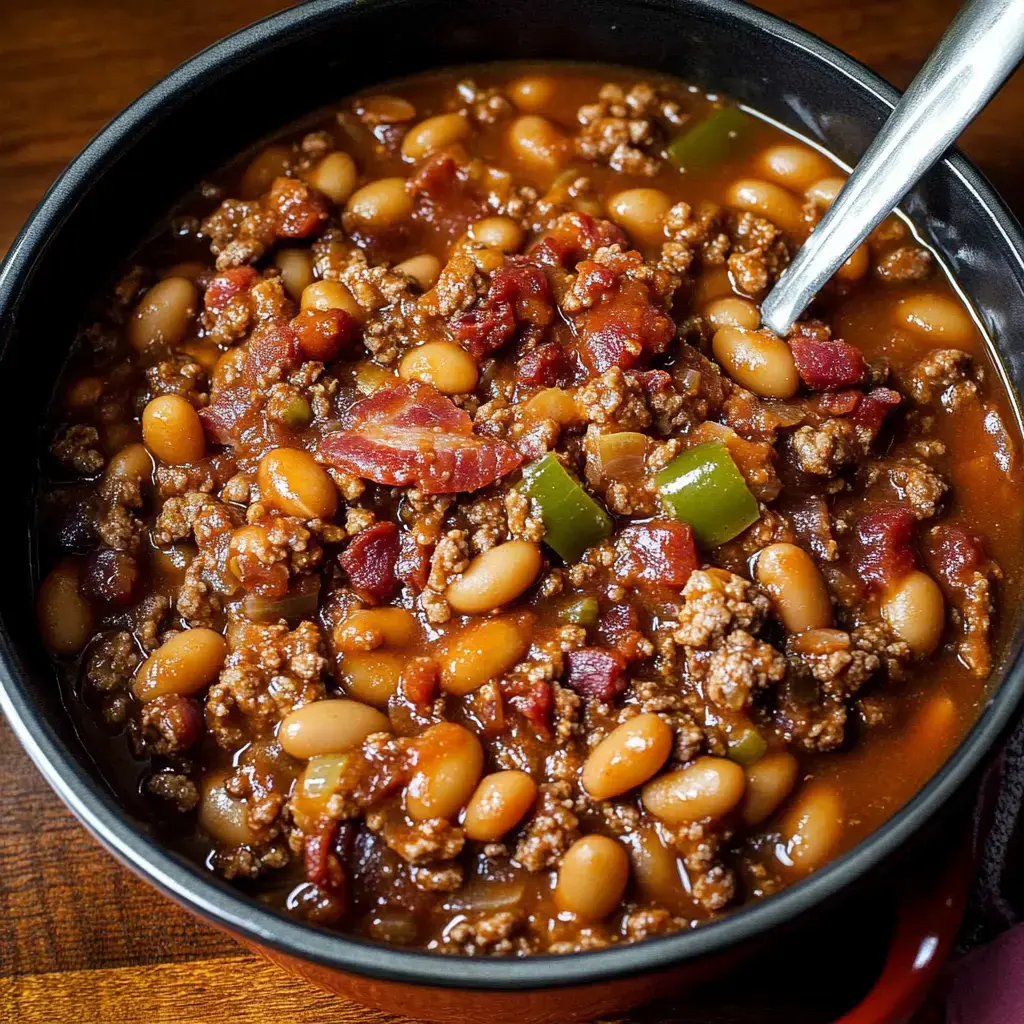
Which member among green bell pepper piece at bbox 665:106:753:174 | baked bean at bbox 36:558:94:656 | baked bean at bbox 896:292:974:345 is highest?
baked bean at bbox 896:292:974:345

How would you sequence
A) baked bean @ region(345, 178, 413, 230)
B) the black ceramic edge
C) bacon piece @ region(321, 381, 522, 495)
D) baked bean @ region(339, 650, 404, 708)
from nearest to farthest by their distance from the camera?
the black ceramic edge → baked bean @ region(339, 650, 404, 708) → bacon piece @ region(321, 381, 522, 495) → baked bean @ region(345, 178, 413, 230)

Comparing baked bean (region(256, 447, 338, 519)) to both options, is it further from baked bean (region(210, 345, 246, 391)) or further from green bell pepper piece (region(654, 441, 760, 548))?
green bell pepper piece (region(654, 441, 760, 548))

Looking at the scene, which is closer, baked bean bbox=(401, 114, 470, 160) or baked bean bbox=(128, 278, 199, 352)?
baked bean bbox=(128, 278, 199, 352)

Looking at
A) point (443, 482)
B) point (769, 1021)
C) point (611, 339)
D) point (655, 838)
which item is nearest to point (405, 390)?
point (443, 482)

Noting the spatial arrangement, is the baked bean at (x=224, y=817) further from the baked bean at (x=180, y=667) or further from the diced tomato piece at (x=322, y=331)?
the diced tomato piece at (x=322, y=331)

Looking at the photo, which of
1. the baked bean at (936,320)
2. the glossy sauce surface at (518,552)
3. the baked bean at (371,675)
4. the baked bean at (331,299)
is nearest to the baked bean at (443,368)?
the glossy sauce surface at (518,552)

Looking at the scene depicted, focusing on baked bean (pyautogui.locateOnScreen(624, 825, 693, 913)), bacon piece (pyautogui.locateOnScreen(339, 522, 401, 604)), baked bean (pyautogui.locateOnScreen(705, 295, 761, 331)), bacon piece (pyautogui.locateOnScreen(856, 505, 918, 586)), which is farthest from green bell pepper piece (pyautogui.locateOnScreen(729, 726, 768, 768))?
baked bean (pyautogui.locateOnScreen(705, 295, 761, 331))

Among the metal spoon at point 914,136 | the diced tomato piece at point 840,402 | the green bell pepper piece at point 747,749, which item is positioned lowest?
the green bell pepper piece at point 747,749
